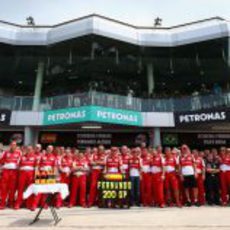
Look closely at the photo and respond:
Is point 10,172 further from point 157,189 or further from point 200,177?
point 200,177

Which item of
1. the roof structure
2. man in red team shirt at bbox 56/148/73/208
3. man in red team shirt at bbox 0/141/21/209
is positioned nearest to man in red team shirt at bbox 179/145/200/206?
man in red team shirt at bbox 56/148/73/208

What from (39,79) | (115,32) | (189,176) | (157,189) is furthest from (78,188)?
(39,79)

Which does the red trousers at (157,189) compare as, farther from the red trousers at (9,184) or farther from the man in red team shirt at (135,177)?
the red trousers at (9,184)

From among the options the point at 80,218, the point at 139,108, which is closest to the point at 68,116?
the point at 139,108

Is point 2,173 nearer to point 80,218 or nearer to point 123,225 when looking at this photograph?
point 80,218

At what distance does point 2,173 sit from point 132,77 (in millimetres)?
17546

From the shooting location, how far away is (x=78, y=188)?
33.0 ft

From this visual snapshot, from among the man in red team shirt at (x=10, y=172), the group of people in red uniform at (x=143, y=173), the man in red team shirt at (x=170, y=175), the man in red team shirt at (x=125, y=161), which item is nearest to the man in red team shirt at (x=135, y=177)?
the group of people in red uniform at (x=143, y=173)

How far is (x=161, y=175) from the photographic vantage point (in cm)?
1003

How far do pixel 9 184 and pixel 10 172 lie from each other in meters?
0.34

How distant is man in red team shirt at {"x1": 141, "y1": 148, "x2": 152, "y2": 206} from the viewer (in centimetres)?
1005

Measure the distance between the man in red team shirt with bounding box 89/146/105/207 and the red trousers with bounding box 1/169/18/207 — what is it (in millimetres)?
2233

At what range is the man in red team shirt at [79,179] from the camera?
984cm

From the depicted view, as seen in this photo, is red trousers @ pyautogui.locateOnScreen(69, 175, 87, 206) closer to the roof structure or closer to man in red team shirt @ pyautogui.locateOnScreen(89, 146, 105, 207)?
man in red team shirt @ pyautogui.locateOnScreen(89, 146, 105, 207)
